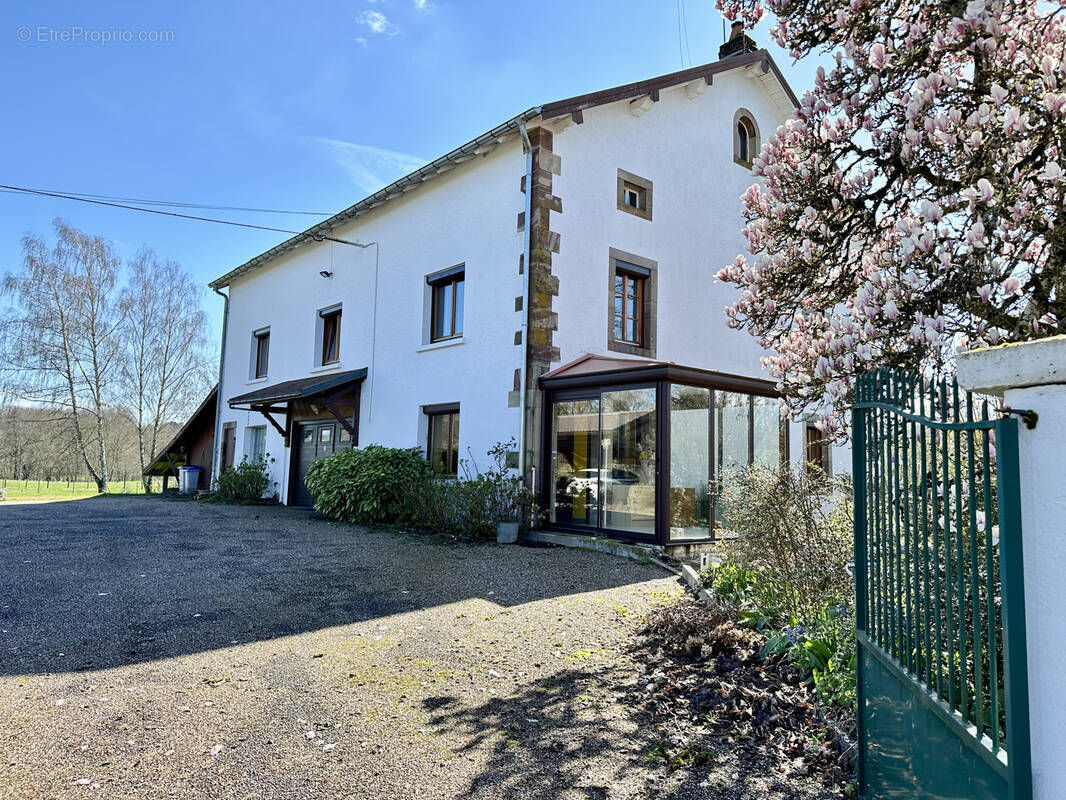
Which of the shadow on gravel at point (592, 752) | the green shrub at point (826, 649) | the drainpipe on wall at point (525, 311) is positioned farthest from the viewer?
the drainpipe on wall at point (525, 311)

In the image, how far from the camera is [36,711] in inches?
127

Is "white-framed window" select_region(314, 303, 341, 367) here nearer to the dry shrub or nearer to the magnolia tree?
the dry shrub

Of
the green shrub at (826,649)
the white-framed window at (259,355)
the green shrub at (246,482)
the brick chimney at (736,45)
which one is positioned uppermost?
the brick chimney at (736,45)

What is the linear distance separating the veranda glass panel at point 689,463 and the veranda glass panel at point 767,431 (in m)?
1.04

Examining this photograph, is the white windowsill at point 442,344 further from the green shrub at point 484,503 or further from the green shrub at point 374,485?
the green shrub at point 484,503

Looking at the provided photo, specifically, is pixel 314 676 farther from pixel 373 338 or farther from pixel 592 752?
pixel 373 338

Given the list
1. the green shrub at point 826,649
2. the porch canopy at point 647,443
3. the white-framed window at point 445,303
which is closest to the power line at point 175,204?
the white-framed window at point 445,303

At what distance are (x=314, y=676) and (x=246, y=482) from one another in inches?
510

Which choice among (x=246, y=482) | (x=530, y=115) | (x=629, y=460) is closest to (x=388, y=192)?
(x=530, y=115)

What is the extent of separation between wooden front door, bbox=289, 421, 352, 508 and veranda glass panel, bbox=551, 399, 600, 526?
19.8ft

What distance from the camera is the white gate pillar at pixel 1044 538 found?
4.67ft

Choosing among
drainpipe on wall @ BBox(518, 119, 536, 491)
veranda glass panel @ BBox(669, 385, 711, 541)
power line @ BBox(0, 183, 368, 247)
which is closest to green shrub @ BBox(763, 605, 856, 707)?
veranda glass panel @ BBox(669, 385, 711, 541)

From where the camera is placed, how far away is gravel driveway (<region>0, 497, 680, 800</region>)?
2.73 meters

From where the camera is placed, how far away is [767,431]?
386 inches
